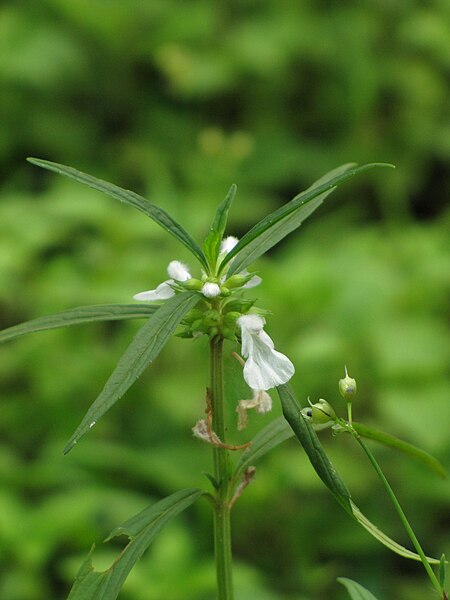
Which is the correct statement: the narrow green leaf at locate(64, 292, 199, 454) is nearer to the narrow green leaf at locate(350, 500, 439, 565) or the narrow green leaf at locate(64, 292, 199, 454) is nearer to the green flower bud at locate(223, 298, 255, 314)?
the green flower bud at locate(223, 298, 255, 314)

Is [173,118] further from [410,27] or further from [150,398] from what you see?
[150,398]

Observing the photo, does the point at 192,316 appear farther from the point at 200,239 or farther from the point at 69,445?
the point at 200,239

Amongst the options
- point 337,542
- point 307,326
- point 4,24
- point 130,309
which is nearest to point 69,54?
point 4,24

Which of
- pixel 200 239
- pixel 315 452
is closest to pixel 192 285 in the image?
pixel 315 452

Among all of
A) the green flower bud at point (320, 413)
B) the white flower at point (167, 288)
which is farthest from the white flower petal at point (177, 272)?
the green flower bud at point (320, 413)

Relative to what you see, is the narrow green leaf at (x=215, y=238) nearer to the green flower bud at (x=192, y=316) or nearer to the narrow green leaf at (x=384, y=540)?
the green flower bud at (x=192, y=316)

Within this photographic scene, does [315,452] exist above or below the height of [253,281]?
below
